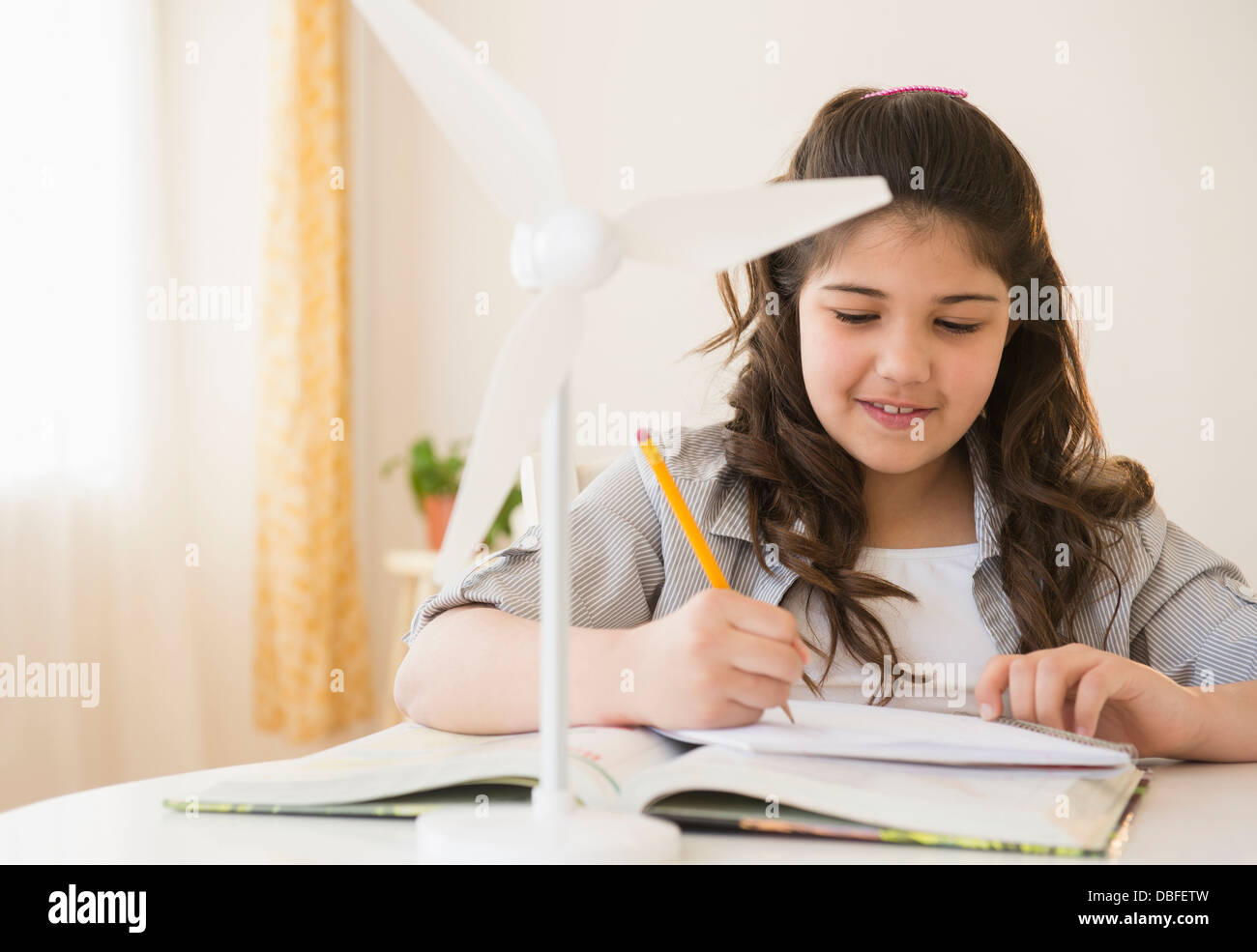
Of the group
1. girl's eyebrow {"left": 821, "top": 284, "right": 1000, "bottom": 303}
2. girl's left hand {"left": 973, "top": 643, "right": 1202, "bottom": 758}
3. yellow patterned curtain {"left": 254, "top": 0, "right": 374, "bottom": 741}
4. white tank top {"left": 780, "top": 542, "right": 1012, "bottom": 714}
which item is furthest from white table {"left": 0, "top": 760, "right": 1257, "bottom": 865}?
yellow patterned curtain {"left": 254, "top": 0, "right": 374, "bottom": 741}

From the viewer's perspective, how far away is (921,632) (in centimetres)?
105

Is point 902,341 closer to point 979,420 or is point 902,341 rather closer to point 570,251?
point 979,420

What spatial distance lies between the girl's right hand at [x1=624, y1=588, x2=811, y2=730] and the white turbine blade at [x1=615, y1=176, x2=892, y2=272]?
217 millimetres

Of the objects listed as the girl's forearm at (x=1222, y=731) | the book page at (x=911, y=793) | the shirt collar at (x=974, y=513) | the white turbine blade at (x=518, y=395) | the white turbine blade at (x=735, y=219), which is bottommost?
the girl's forearm at (x=1222, y=731)

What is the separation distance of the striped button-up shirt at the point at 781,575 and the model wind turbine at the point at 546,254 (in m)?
0.43

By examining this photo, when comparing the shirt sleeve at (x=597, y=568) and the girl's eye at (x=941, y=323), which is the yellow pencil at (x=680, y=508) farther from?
the girl's eye at (x=941, y=323)

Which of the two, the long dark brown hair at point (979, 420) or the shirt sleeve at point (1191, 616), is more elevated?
the long dark brown hair at point (979, 420)

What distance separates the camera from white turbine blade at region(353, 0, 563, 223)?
0.54m

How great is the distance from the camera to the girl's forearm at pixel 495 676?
0.75 m

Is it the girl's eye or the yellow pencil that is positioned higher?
the girl's eye

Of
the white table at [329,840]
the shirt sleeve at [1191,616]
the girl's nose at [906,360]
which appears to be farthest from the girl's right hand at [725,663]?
the shirt sleeve at [1191,616]

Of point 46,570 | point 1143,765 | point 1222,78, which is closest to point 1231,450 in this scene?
point 1222,78

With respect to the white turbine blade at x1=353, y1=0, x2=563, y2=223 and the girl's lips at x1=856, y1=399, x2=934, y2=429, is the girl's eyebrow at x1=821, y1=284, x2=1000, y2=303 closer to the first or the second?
the girl's lips at x1=856, y1=399, x2=934, y2=429

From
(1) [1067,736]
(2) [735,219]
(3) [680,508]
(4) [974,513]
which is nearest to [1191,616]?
Result: (4) [974,513]
